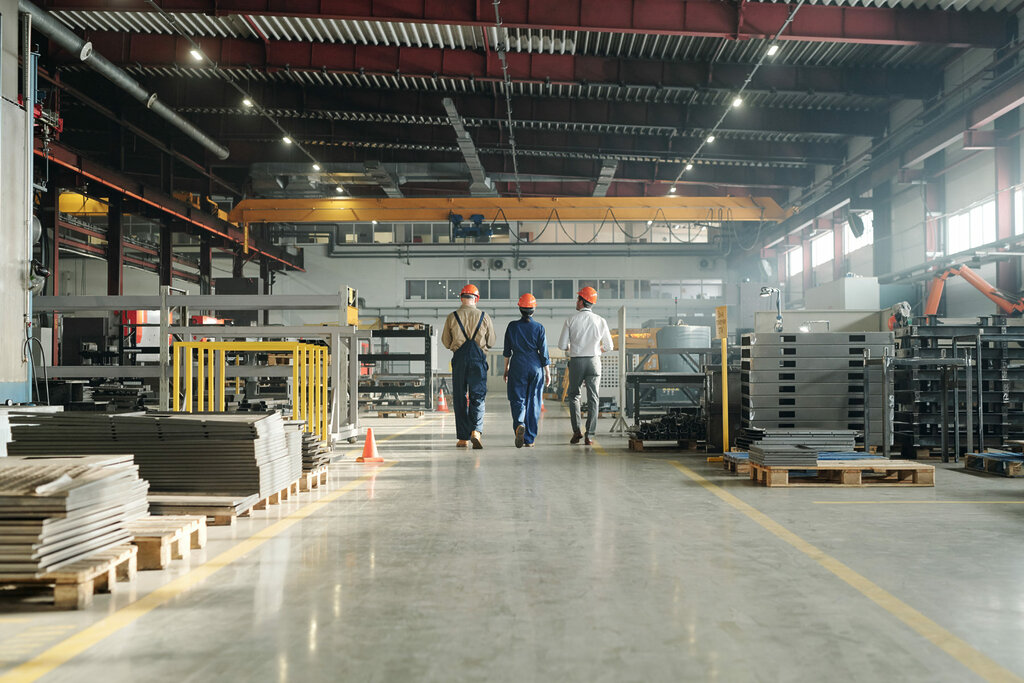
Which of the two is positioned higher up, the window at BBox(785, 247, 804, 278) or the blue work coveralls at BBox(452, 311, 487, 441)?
the window at BBox(785, 247, 804, 278)

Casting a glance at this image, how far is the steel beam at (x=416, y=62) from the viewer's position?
1288 cm

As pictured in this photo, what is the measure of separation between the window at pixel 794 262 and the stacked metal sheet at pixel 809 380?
20373 mm

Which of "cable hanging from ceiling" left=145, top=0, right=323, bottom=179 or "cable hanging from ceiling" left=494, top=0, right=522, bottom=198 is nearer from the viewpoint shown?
"cable hanging from ceiling" left=494, top=0, right=522, bottom=198

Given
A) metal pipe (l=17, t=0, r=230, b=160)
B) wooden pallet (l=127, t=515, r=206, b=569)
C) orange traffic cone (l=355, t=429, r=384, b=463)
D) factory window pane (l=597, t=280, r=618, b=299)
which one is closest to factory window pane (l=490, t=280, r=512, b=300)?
factory window pane (l=597, t=280, r=618, b=299)

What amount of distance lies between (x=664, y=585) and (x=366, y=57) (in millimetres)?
11918

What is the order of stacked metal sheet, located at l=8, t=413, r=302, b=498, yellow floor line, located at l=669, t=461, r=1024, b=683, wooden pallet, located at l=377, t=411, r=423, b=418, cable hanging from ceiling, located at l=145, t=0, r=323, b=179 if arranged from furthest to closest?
wooden pallet, located at l=377, t=411, r=423, b=418, cable hanging from ceiling, located at l=145, t=0, r=323, b=179, stacked metal sheet, located at l=8, t=413, r=302, b=498, yellow floor line, located at l=669, t=461, r=1024, b=683

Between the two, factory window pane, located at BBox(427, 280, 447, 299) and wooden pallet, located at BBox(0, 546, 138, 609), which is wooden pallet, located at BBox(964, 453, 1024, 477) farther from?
factory window pane, located at BBox(427, 280, 447, 299)

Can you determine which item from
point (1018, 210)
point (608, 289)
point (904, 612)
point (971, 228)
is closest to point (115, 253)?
point (904, 612)

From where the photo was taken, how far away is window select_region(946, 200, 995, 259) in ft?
50.9

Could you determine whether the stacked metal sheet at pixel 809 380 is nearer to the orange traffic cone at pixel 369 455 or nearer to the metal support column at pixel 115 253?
the orange traffic cone at pixel 369 455

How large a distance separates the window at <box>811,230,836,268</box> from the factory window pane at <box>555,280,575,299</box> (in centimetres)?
1103

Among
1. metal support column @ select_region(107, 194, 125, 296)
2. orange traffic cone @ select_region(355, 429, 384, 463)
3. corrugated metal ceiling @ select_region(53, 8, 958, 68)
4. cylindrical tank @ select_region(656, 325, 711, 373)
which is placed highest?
corrugated metal ceiling @ select_region(53, 8, 958, 68)

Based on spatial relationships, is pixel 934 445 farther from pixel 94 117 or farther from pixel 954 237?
pixel 94 117

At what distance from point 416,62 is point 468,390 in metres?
6.88
